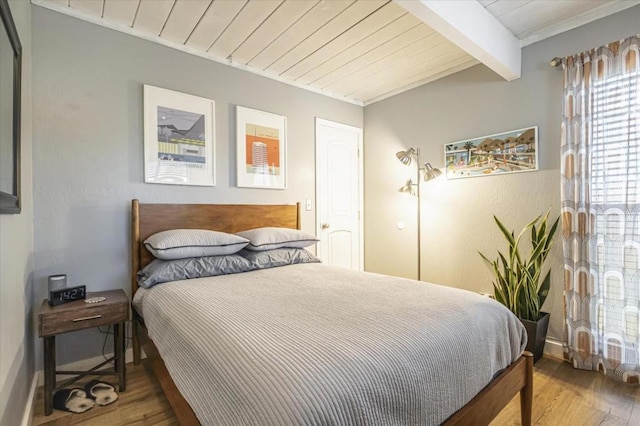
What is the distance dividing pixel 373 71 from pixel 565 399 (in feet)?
9.67

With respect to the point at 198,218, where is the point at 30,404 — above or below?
below

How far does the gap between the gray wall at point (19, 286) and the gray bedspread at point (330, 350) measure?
0.55 metres

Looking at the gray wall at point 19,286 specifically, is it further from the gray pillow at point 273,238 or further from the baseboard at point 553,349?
the baseboard at point 553,349

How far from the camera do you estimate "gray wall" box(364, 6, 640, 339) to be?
7.89 feet

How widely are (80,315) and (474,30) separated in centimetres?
307

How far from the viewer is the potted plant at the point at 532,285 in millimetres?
2287

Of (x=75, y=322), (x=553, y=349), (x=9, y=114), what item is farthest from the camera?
(x=553, y=349)

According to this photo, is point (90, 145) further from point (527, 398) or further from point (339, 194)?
point (527, 398)

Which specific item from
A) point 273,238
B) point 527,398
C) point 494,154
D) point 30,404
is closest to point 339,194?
point 273,238

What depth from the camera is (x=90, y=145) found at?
2.18m

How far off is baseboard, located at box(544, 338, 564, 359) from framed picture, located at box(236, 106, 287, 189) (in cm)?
264

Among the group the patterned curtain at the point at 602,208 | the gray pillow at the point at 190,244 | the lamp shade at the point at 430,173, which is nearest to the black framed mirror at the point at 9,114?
the gray pillow at the point at 190,244

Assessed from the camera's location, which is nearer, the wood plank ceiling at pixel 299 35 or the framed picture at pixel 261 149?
the wood plank ceiling at pixel 299 35

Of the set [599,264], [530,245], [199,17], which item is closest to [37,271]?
[199,17]
